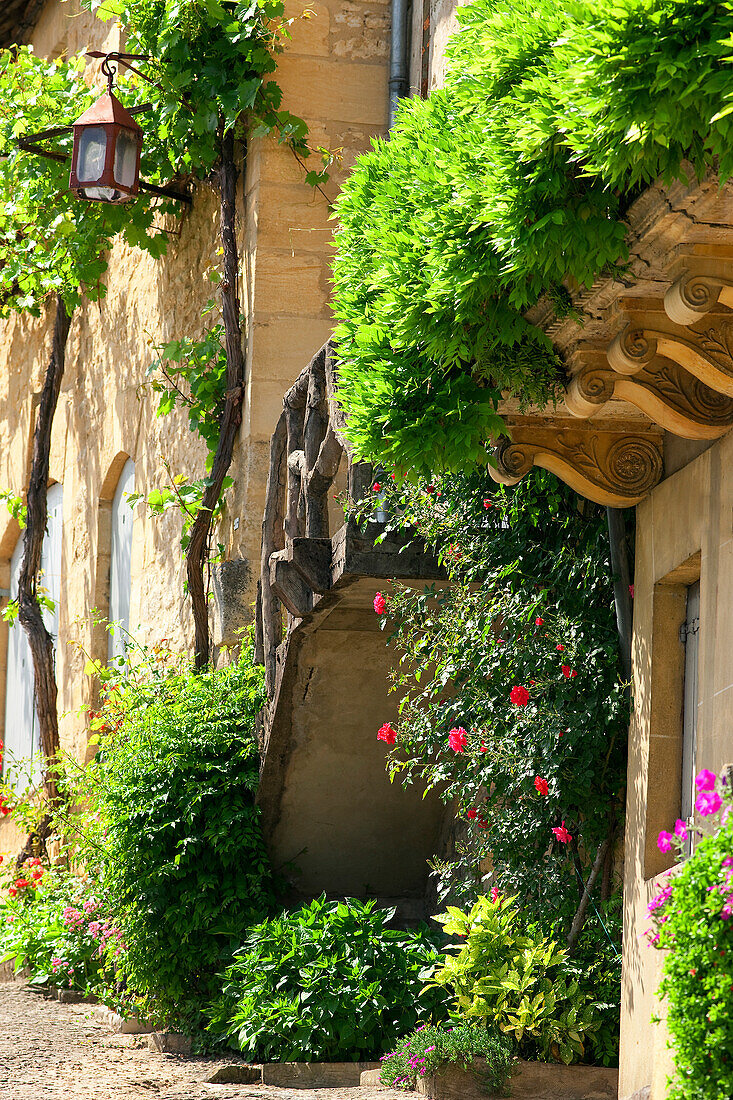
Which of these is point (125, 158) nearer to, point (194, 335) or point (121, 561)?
point (194, 335)

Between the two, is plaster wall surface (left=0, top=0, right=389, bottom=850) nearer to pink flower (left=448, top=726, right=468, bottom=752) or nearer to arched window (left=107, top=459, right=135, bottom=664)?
arched window (left=107, top=459, right=135, bottom=664)

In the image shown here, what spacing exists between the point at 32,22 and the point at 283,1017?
9.94 metres

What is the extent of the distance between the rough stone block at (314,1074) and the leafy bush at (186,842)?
0.89 metres

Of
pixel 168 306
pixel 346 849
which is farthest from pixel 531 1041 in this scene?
pixel 168 306

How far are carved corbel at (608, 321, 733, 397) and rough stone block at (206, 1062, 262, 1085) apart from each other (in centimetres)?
337

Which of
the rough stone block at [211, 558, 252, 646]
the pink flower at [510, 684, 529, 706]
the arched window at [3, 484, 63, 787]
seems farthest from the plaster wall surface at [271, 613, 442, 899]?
the arched window at [3, 484, 63, 787]

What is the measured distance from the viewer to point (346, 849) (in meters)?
7.31

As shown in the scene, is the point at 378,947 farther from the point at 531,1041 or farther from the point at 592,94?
the point at 592,94

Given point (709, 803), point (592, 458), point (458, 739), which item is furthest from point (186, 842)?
point (709, 803)

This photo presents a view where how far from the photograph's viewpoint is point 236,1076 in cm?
564

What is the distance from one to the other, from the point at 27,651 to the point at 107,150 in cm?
564

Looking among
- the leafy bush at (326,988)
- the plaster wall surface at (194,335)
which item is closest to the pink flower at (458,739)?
the leafy bush at (326,988)

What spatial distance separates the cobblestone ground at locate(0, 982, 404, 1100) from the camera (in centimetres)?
530

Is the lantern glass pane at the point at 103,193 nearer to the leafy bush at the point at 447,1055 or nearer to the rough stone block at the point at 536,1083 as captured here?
the leafy bush at the point at 447,1055
